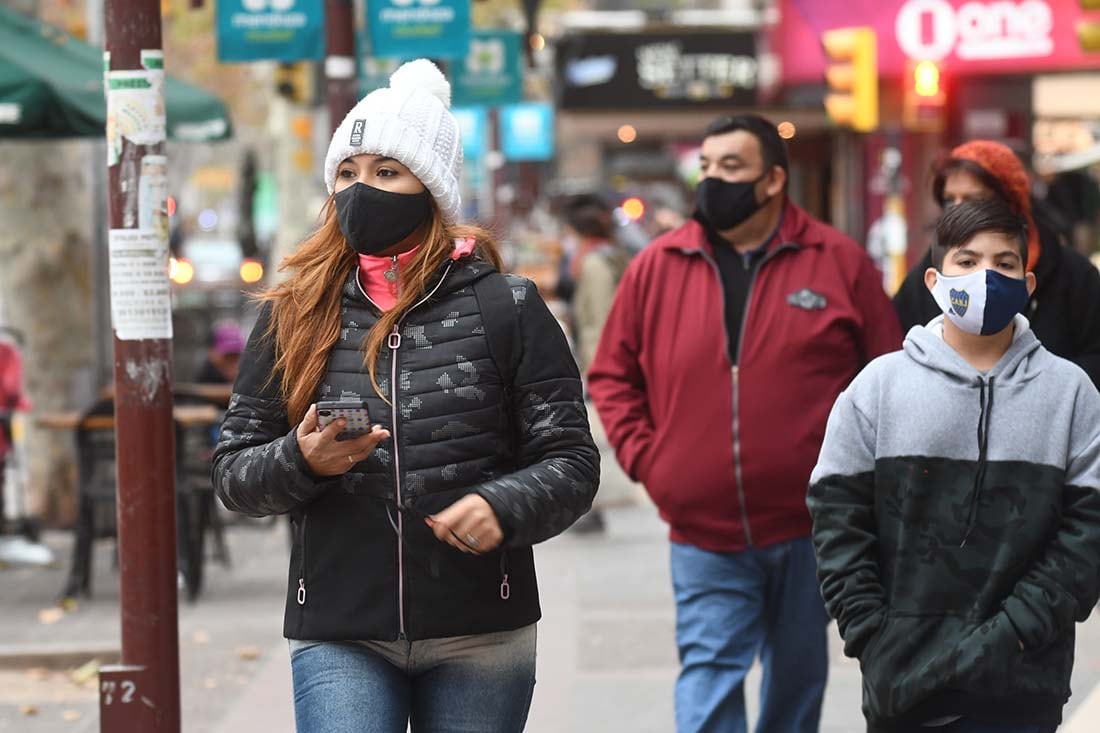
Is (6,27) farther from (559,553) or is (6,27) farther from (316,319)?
(316,319)

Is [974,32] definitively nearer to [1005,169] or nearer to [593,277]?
[593,277]

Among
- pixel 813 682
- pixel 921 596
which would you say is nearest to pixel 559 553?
pixel 813 682

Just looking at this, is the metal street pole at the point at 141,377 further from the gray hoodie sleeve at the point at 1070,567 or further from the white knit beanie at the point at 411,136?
the gray hoodie sleeve at the point at 1070,567

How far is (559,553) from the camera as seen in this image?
10.9 metres

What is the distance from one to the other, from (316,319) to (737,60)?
26373 mm

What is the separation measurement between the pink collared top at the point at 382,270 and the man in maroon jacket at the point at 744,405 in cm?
170

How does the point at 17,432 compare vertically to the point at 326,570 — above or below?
below

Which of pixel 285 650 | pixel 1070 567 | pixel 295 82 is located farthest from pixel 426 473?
pixel 295 82

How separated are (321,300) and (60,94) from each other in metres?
6.31

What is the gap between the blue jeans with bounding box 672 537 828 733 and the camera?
210 inches

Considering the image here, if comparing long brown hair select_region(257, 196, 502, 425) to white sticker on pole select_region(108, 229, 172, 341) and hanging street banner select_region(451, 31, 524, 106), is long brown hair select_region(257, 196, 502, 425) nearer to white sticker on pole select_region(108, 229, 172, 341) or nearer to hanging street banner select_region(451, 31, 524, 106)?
white sticker on pole select_region(108, 229, 172, 341)

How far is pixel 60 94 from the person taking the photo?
9531mm

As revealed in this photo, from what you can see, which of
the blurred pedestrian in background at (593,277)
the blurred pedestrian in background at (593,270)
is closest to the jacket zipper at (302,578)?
the blurred pedestrian in background at (593,277)

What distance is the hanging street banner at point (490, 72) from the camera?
19141 millimetres
